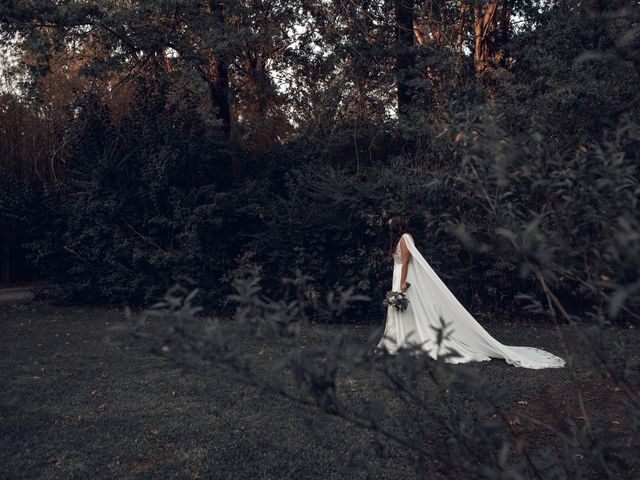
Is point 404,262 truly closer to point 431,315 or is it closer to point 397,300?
point 397,300

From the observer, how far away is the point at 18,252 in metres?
20.7

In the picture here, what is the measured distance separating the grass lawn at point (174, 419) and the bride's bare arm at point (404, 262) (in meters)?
1.54

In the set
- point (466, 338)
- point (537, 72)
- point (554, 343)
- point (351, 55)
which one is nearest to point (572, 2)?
point (537, 72)

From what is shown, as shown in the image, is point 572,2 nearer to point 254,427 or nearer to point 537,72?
point 537,72

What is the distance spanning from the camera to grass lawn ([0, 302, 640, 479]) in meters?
5.11

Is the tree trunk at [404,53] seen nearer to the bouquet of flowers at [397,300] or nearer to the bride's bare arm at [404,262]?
the bride's bare arm at [404,262]

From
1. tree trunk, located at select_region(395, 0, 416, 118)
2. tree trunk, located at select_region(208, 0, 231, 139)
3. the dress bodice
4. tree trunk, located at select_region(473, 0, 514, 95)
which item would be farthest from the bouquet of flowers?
tree trunk, located at select_region(208, 0, 231, 139)

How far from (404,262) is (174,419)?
4213 mm

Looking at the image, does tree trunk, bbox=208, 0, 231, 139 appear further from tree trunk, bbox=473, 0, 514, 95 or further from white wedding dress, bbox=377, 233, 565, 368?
white wedding dress, bbox=377, 233, 565, 368

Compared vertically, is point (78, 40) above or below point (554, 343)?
above

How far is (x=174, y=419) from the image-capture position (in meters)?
6.36

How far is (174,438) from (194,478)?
37.6 inches

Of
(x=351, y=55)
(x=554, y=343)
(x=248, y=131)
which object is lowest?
(x=554, y=343)

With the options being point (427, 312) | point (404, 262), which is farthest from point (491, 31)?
point (427, 312)
